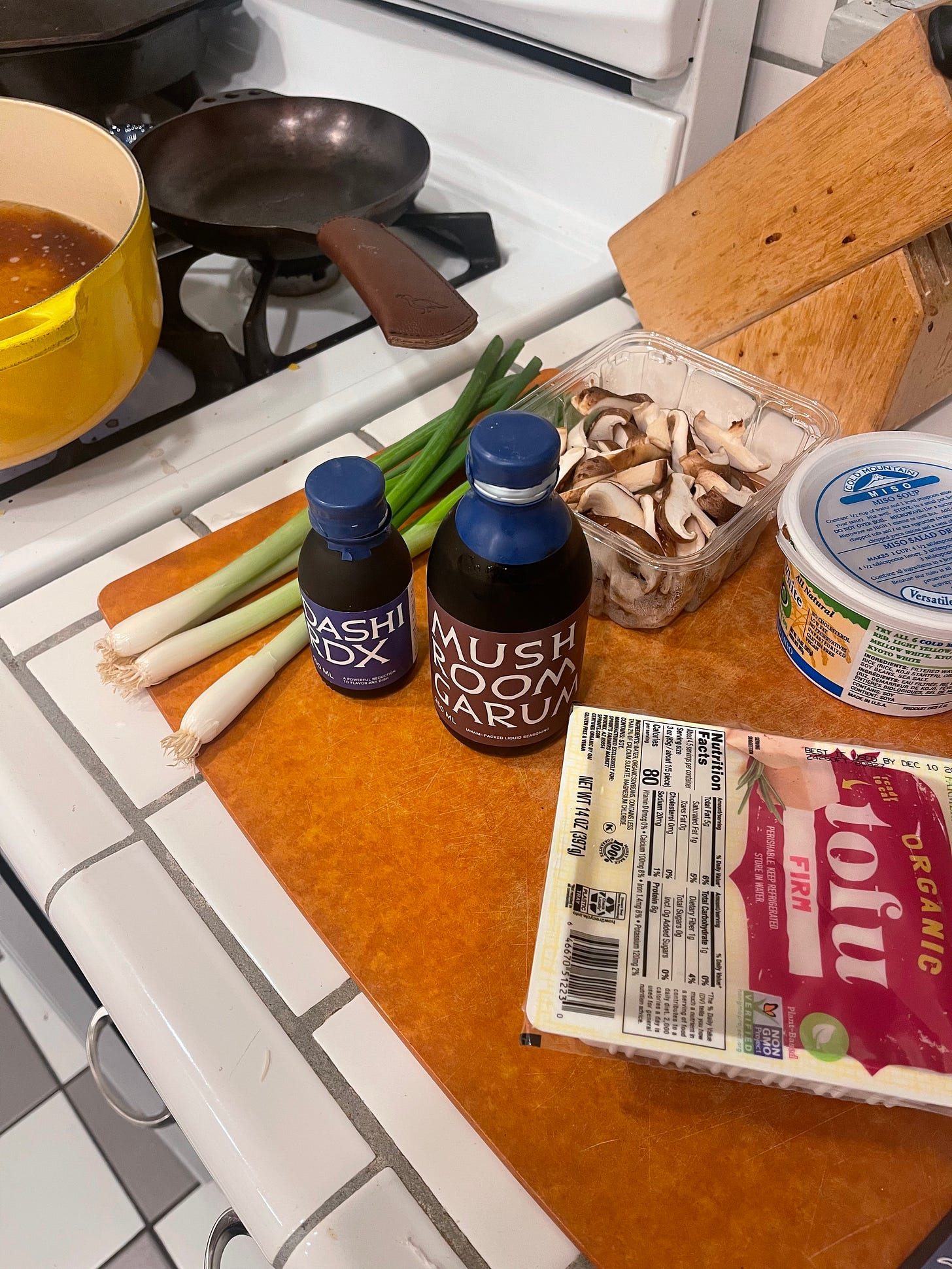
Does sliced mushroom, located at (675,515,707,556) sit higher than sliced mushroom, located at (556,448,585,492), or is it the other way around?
sliced mushroom, located at (556,448,585,492)

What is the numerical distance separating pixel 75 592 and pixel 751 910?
53cm

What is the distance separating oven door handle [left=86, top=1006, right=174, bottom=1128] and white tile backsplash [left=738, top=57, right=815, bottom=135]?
0.98m

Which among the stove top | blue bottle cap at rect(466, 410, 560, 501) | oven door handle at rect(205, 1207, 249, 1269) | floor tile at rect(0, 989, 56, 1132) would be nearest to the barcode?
blue bottle cap at rect(466, 410, 560, 501)

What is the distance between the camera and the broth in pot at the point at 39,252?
28.2 inches

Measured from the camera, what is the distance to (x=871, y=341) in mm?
677

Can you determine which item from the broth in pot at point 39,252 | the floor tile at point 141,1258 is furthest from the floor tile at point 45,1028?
the broth in pot at point 39,252

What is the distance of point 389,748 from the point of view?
1.99ft

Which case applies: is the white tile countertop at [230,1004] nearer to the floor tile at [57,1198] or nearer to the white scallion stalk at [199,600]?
the white scallion stalk at [199,600]

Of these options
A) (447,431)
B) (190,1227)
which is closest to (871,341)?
(447,431)

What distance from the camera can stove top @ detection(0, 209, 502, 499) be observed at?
2.62ft

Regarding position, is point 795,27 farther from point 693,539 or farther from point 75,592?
point 75,592

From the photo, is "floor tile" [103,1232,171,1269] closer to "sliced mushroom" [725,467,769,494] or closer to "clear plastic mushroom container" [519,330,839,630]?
"clear plastic mushroom container" [519,330,839,630]

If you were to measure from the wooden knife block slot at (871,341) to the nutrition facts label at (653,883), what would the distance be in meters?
0.34

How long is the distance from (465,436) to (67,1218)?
1.12 meters
